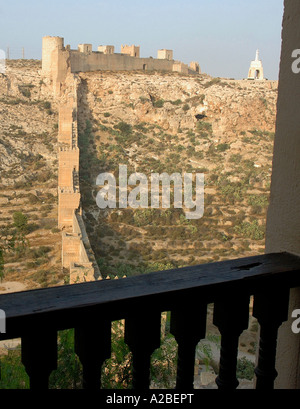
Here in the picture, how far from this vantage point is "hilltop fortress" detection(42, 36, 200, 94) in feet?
104

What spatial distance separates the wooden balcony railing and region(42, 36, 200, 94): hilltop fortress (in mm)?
31768

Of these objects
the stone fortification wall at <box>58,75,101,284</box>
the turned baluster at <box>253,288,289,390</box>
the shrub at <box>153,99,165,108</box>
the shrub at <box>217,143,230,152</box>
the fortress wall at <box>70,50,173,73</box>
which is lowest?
the stone fortification wall at <box>58,75,101,284</box>

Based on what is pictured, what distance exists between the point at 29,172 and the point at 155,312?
75.0 feet

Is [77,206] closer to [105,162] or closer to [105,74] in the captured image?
[105,162]

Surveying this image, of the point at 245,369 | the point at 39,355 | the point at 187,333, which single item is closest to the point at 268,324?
the point at 187,333

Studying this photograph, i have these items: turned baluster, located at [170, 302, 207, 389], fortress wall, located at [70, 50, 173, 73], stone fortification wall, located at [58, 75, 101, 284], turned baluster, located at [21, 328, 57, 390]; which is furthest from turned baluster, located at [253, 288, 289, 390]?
fortress wall, located at [70, 50, 173, 73]

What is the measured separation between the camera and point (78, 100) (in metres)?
30.6

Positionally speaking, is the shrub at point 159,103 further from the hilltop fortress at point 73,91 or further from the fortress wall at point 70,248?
the fortress wall at point 70,248

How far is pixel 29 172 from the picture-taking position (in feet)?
76.3

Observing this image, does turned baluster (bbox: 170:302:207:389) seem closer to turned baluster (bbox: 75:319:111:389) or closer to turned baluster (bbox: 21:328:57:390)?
turned baluster (bbox: 75:319:111:389)

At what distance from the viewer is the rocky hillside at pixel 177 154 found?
1770 centimetres

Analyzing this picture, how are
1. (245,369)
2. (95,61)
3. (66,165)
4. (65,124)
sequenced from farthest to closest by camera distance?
(95,61) → (65,124) → (66,165) → (245,369)

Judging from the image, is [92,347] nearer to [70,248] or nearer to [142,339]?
[142,339]
